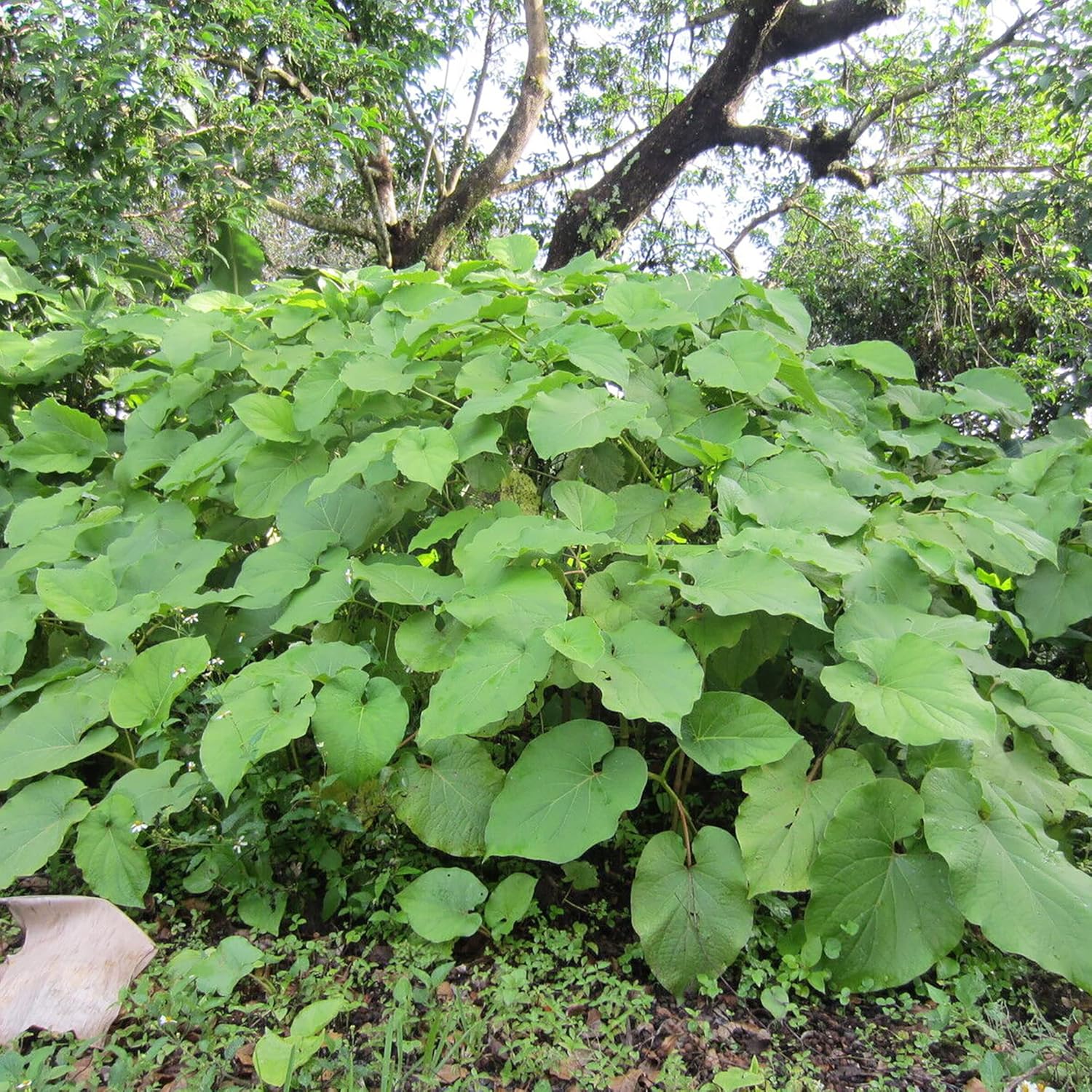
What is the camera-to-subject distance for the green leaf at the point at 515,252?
2.47 m

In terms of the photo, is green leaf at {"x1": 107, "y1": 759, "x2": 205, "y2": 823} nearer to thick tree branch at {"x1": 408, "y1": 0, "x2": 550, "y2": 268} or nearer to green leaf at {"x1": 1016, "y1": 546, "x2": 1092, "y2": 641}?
green leaf at {"x1": 1016, "y1": 546, "x2": 1092, "y2": 641}

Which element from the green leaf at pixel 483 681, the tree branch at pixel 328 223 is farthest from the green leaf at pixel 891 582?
the tree branch at pixel 328 223

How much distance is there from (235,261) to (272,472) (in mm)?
1997

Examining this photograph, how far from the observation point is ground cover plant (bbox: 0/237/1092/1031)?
1300mm

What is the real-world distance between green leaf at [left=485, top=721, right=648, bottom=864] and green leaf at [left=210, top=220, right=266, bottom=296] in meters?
2.85

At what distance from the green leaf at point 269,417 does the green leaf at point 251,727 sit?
74cm

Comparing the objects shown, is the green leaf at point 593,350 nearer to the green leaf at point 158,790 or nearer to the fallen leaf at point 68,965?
the green leaf at point 158,790

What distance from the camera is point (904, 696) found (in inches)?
50.8

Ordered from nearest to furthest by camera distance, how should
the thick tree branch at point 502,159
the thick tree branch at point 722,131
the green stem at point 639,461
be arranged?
the green stem at point 639,461 → the thick tree branch at point 722,131 → the thick tree branch at point 502,159

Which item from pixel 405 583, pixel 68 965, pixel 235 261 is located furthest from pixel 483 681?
pixel 235 261

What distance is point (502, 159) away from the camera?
7.76 metres

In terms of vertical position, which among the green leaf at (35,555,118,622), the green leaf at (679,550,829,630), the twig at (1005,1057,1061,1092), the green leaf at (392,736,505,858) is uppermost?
the green leaf at (679,550,829,630)

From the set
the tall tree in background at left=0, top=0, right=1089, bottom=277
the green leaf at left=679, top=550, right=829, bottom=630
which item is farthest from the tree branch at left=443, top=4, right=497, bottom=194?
the green leaf at left=679, top=550, right=829, bottom=630

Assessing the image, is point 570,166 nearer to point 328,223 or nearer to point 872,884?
point 328,223
